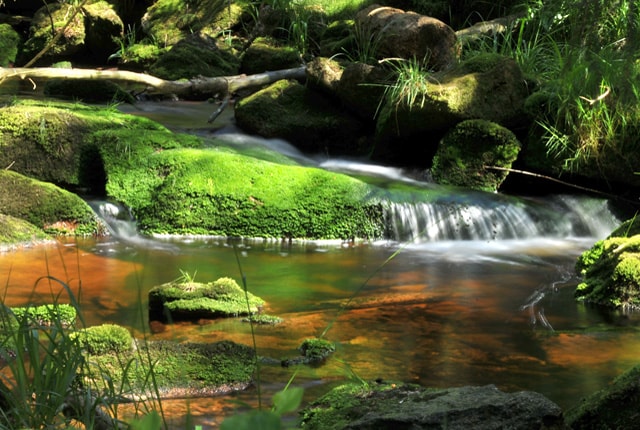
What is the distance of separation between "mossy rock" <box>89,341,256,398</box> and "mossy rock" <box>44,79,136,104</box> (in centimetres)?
802

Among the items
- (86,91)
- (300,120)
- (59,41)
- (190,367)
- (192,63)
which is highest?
(59,41)

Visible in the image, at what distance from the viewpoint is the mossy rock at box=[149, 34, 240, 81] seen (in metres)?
13.4

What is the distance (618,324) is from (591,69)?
6.19ft

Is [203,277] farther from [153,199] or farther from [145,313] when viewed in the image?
[153,199]

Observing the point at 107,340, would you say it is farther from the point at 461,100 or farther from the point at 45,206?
the point at 461,100

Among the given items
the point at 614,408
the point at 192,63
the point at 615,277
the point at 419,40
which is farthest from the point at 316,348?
the point at 192,63

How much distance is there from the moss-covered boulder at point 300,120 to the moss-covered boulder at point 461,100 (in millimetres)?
934

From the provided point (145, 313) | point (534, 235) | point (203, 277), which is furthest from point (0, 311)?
point (534, 235)

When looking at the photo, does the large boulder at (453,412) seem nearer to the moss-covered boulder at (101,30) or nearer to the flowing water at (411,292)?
the flowing water at (411,292)

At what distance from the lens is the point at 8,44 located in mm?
18297

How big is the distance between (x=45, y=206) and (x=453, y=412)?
5545mm

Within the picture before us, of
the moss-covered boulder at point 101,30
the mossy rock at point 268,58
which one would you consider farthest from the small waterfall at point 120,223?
the moss-covered boulder at point 101,30

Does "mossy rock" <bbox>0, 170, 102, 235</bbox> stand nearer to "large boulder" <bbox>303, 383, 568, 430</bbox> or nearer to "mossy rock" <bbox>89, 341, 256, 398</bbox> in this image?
"mossy rock" <bbox>89, 341, 256, 398</bbox>

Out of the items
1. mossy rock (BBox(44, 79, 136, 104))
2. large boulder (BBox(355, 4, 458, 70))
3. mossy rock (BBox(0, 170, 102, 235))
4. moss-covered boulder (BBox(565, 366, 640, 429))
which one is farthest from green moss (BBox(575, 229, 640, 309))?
mossy rock (BBox(44, 79, 136, 104))
